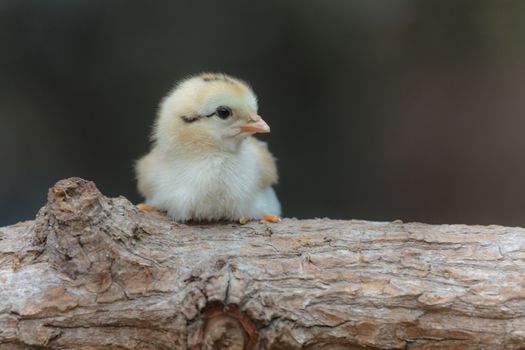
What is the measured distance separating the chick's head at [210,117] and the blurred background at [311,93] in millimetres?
1502

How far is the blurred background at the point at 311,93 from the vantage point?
4.03 metres

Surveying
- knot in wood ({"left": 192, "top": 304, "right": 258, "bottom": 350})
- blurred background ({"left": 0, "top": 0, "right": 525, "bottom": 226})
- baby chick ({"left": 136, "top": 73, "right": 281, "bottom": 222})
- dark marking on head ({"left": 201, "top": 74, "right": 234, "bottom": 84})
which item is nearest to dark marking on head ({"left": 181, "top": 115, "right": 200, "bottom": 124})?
baby chick ({"left": 136, "top": 73, "right": 281, "bottom": 222})

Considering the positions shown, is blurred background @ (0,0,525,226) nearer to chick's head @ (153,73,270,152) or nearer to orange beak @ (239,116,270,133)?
chick's head @ (153,73,270,152)

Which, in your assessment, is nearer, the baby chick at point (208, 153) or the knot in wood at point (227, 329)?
the knot in wood at point (227, 329)

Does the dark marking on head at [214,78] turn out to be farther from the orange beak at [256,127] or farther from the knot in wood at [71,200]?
the knot in wood at [71,200]

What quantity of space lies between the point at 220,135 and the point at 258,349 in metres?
0.90

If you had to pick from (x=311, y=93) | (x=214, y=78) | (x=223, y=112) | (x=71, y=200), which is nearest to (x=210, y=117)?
(x=223, y=112)

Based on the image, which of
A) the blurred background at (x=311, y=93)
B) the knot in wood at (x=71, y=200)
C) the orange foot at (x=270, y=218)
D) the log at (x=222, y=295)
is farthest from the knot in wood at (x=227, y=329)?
the blurred background at (x=311, y=93)

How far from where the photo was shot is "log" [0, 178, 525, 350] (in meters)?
2.06

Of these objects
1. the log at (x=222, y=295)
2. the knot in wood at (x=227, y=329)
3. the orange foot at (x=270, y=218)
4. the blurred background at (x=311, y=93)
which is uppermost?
the blurred background at (x=311, y=93)

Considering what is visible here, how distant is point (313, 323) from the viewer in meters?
2.10

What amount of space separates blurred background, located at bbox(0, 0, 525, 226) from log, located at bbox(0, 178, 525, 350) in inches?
79.4

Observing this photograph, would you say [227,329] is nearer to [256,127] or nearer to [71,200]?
[71,200]

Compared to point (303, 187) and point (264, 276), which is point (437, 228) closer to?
point (264, 276)
